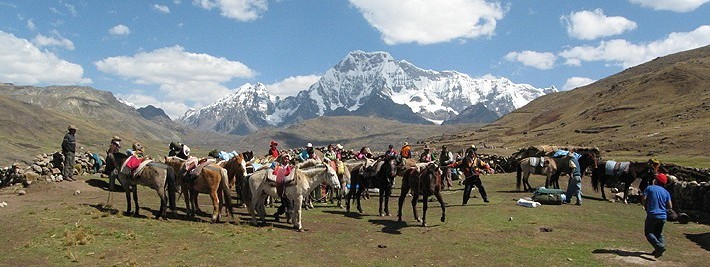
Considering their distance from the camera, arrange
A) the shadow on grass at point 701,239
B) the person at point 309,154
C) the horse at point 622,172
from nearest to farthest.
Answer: the shadow on grass at point 701,239
the person at point 309,154
the horse at point 622,172

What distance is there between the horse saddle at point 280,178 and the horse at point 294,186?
5 centimetres

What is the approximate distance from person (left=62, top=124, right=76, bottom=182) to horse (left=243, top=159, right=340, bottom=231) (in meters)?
11.4

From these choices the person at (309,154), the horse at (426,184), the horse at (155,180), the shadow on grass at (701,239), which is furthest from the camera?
the person at (309,154)

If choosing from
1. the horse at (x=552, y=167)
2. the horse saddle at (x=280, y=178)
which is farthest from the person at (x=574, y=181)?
the horse saddle at (x=280, y=178)

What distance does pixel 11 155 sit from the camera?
614 ft

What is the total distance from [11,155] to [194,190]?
216 meters

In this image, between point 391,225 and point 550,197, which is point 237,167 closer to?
point 391,225

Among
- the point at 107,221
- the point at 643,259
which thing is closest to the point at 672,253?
the point at 643,259

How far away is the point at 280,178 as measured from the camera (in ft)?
56.3

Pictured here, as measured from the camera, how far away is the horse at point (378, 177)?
20.3 m

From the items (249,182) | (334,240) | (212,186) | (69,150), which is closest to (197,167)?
(212,186)

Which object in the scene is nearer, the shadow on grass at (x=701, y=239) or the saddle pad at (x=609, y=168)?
the shadow on grass at (x=701, y=239)

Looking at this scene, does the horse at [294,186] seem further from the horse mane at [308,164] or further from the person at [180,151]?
the person at [180,151]

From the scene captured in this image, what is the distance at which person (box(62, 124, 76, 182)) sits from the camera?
2361 centimetres
